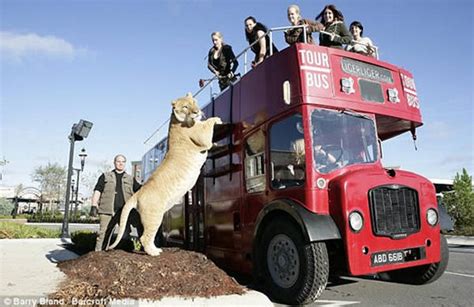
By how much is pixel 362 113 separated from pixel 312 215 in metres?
1.88

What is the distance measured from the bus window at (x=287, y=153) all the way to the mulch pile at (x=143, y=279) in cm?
155

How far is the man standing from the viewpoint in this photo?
687cm

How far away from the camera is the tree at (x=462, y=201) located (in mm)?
22703

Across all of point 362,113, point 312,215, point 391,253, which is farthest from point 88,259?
point 362,113

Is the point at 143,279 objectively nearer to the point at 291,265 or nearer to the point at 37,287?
the point at 37,287

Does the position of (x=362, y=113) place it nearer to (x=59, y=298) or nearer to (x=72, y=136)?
(x=59, y=298)

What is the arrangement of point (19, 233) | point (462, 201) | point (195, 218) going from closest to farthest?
point (195, 218), point (19, 233), point (462, 201)

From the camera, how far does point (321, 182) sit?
196 inches

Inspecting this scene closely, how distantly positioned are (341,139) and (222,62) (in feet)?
10.7

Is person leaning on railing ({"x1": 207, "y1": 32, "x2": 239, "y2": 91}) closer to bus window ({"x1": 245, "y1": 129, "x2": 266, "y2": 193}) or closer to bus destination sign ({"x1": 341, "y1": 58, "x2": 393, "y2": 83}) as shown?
bus window ({"x1": 245, "y1": 129, "x2": 266, "y2": 193})

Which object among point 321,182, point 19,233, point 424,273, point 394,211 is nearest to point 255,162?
point 321,182

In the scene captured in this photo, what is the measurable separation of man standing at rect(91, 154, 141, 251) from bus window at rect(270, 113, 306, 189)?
3.05 meters

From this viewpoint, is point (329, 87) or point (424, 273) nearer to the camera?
point (329, 87)

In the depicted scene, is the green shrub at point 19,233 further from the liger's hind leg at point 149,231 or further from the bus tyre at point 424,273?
the bus tyre at point 424,273
